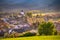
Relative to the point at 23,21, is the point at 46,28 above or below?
below

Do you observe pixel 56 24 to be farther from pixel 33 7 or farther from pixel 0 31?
pixel 0 31

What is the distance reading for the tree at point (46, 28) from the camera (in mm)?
2607

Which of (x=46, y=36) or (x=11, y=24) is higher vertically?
(x=11, y=24)

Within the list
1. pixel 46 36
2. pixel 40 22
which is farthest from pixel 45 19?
pixel 46 36

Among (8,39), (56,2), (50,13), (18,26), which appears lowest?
(8,39)

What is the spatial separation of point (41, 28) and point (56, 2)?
0.48 metres

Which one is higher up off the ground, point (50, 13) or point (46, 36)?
point (50, 13)

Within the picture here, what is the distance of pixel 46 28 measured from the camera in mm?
2625

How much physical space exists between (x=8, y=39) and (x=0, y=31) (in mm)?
180

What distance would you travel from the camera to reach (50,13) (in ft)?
8.63

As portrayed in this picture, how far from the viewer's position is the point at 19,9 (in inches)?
103

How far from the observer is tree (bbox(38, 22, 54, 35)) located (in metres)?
2.61

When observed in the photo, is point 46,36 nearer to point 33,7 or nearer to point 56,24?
point 56,24

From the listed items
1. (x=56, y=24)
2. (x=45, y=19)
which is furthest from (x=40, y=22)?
(x=56, y=24)
